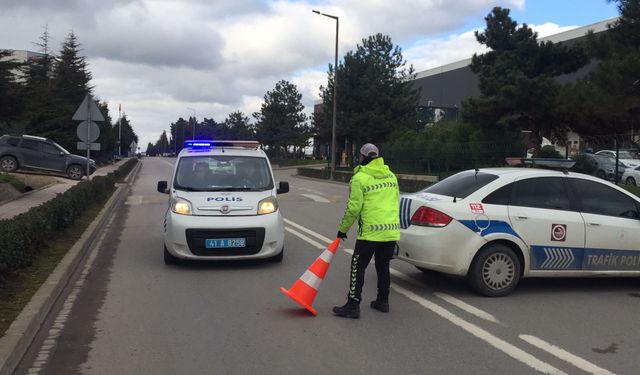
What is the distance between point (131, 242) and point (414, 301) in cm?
643

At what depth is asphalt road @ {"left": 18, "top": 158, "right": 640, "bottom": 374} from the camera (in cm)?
489

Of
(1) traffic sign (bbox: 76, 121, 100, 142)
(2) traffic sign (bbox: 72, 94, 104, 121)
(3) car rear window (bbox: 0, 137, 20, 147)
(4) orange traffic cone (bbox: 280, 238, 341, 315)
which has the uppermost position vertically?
(2) traffic sign (bbox: 72, 94, 104, 121)

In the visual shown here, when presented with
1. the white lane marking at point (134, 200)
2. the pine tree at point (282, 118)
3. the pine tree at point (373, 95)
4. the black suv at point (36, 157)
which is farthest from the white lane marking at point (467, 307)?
the pine tree at point (282, 118)

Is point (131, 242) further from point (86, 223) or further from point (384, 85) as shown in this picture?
point (384, 85)

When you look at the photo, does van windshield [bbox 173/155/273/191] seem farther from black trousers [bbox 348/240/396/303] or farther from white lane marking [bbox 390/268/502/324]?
black trousers [bbox 348/240/396/303]

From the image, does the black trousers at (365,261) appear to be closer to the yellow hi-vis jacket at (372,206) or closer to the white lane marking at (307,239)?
the yellow hi-vis jacket at (372,206)

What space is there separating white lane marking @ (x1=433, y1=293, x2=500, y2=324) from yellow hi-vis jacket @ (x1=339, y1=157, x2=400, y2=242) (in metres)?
1.18

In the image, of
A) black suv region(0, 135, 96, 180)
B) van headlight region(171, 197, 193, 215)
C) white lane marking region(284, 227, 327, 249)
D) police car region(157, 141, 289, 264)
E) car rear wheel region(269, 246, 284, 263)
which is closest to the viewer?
police car region(157, 141, 289, 264)

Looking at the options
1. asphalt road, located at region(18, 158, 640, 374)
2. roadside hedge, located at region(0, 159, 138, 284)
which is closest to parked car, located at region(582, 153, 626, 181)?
asphalt road, located at region(18, 158, 640, 374)

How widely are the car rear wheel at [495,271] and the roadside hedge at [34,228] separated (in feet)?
17.1

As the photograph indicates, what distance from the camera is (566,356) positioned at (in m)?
5.10

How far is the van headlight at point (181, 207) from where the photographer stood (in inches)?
340

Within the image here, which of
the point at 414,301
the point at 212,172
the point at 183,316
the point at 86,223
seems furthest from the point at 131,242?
the point at 414,301

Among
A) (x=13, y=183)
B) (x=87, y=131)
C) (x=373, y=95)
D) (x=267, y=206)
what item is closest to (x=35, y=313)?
(x=267, y=206)
